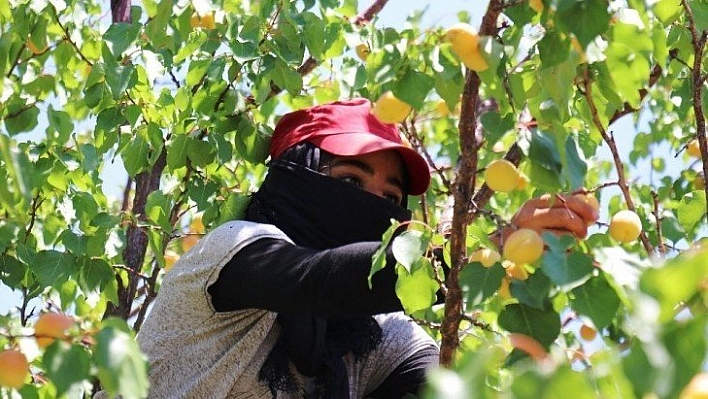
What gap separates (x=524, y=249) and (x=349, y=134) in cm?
88

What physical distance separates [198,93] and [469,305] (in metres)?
1.55

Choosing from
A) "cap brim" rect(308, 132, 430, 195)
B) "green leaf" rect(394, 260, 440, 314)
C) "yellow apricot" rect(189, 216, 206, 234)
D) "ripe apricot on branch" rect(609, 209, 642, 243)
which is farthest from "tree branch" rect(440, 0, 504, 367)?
"yellow apricot" rect(189, 216, 206, 234)

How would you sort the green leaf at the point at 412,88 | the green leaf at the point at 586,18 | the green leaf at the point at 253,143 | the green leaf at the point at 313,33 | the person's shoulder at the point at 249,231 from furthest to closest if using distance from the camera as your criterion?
the green leaf at the point at 313,33 < the green leaf at the point at 253,143 < the person's shoulder at the point at 249,231 < the green leaf at the point at 412,88 < the green leaf at the point at 586,18

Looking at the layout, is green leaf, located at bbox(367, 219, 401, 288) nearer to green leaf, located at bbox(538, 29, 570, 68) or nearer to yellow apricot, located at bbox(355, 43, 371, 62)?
green leaf, located at bbox(538, 29, 570, 68)

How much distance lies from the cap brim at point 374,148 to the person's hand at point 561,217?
0.53 m

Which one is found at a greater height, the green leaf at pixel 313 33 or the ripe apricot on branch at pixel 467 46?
the ripe apricot on branch at pixel 467 46

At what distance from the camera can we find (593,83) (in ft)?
6.76

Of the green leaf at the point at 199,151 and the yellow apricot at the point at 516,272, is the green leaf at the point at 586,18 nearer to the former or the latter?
the yellow apricot at the point at 516,272

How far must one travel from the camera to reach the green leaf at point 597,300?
67.6 inches

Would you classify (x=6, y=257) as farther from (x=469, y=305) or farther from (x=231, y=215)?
(x=469, y=305)

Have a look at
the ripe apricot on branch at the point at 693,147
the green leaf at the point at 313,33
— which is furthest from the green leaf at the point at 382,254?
the ripe apricot on branch at the point at 693,147

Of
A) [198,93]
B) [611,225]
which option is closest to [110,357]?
[611,225]

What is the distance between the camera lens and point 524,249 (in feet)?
5.68

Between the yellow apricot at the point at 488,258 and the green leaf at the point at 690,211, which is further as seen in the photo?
the green leaf at the point at 690,211
